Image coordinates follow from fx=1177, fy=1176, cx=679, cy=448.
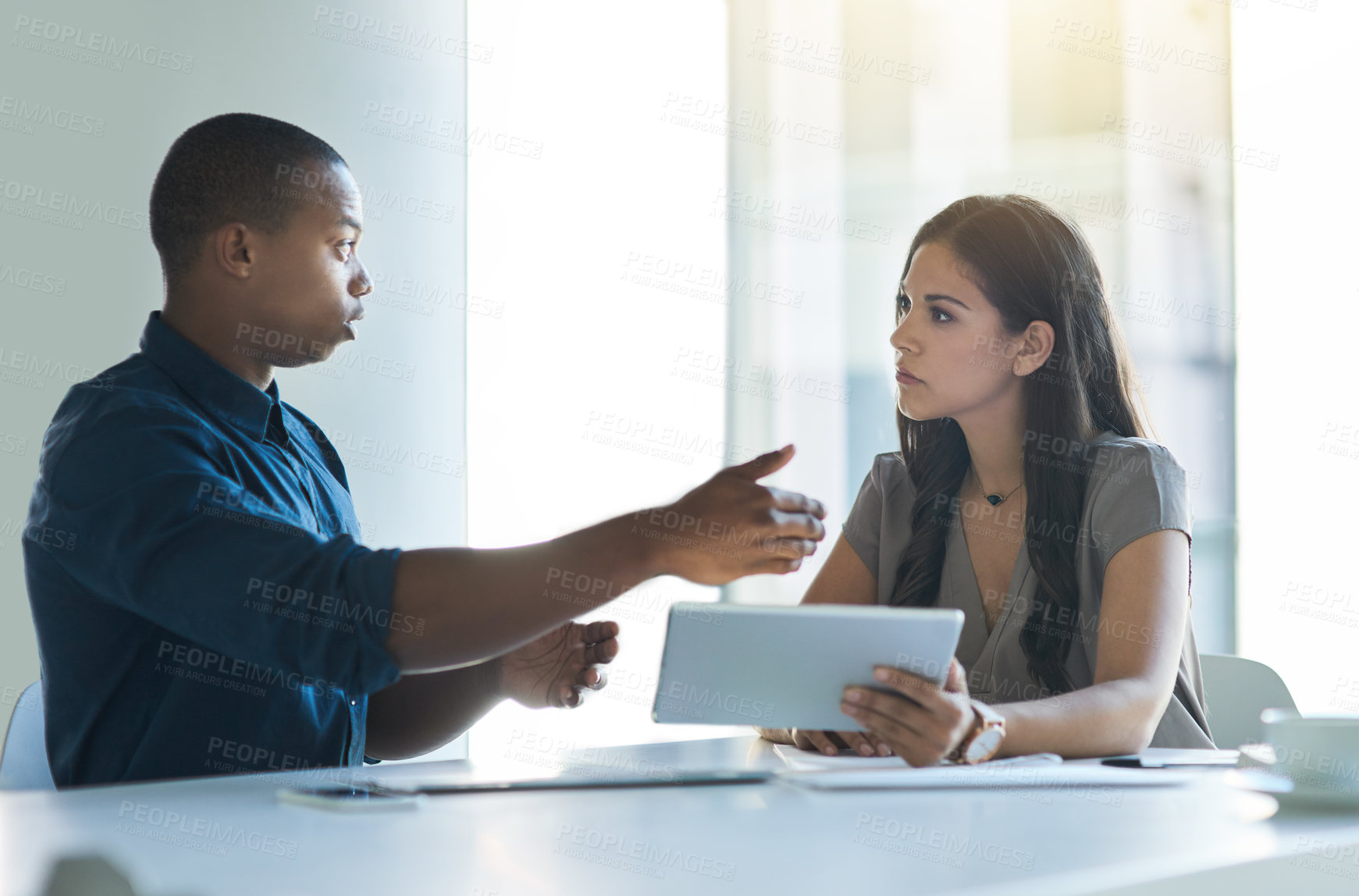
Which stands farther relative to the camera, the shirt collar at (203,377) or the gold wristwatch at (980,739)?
the shirt collar at (203,377)

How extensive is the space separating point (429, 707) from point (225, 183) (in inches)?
Answer: 29.1

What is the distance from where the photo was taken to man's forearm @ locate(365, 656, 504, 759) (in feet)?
5.18

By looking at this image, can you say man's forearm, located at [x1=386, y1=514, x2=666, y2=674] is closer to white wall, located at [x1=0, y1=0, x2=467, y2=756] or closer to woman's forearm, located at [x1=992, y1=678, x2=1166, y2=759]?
woman's forearm, located at [x1=992, y1=678, x2=1166, y2=759]

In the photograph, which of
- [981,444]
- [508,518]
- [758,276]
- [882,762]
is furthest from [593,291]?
[882,762]

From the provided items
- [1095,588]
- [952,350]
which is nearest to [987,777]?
[1095,588]

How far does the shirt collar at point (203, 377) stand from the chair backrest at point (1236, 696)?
4.68ft

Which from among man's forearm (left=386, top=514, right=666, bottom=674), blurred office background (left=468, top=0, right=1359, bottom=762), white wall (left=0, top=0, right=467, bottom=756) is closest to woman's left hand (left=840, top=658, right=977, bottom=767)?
man's forearm (left=386, top=514, right=666, bottom=674)

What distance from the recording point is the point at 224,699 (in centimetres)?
131

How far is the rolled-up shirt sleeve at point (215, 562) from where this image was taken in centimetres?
107

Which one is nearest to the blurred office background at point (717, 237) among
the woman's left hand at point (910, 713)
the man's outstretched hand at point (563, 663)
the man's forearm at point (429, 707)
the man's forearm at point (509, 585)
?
the man's forearm at point (429, 707)

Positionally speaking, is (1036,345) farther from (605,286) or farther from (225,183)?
(605,286)

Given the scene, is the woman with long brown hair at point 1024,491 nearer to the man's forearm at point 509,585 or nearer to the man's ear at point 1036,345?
the man's ear at point 1036,345

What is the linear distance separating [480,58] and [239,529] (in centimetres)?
267

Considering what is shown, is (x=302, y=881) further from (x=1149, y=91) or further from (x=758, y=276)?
(x=758, y=276)
